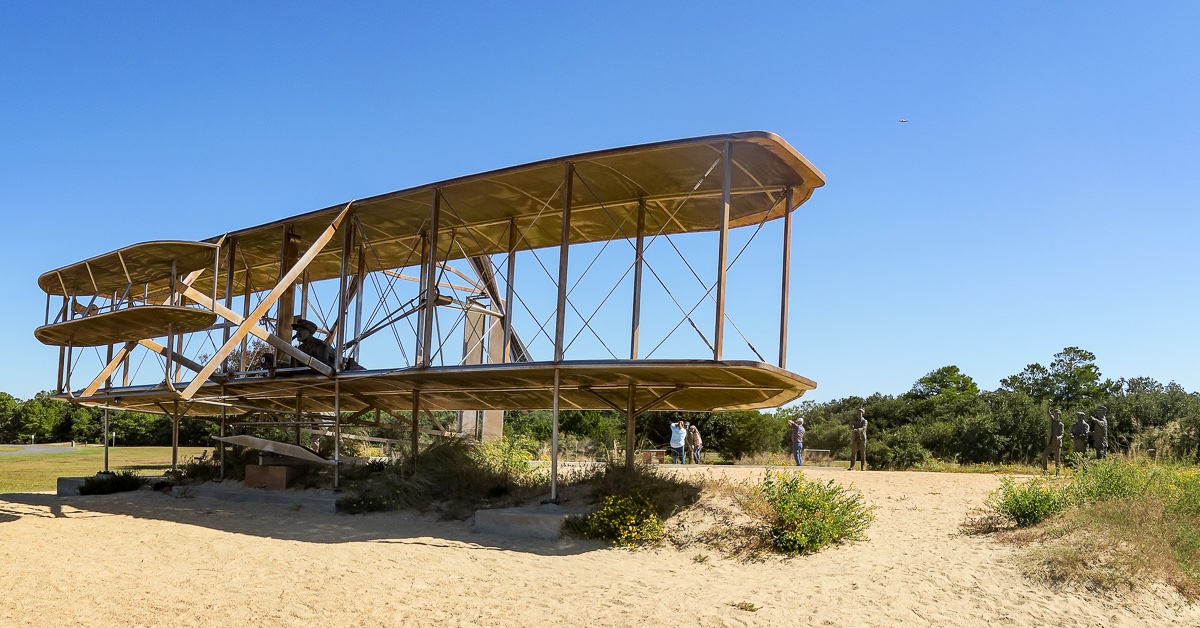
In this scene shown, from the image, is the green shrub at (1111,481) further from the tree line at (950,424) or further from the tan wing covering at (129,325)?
the tan wing covering at (129,325)

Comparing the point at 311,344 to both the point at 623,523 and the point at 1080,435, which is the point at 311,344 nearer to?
the point at 623,523

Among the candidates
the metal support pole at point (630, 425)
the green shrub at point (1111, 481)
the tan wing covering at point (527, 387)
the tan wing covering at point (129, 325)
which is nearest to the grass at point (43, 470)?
the tan wing covering at point (527, 387)

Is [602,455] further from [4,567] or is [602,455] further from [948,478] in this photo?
[4,567]

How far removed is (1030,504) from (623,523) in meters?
6.22

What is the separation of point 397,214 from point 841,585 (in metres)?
12.7

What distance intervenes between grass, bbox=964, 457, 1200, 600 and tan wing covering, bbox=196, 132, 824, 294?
6.35 metres

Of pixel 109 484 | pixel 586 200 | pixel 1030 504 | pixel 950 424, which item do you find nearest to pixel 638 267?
pixel 586 200

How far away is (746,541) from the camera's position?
13570 mm

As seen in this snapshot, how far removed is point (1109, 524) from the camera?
40.5 ft

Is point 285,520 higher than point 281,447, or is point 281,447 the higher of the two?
point 281,447

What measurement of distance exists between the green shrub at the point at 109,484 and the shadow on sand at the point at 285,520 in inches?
42.2

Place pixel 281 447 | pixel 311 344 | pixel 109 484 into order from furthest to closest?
pixel 109 484, pixel 311 344, pixel 281 447

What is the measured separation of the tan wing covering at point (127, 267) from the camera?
55.9 feet

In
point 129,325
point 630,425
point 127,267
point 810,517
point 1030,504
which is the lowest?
point 810,517
